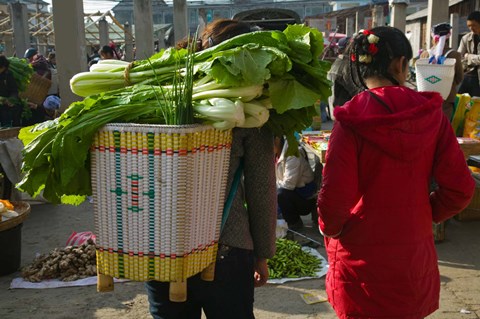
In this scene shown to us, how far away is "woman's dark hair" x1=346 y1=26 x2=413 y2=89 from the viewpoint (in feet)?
7.04

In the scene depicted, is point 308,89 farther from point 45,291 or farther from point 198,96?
point 45,291

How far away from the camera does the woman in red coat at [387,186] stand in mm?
2039

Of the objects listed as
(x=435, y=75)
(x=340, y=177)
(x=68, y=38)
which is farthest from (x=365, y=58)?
(x=68, y=38)

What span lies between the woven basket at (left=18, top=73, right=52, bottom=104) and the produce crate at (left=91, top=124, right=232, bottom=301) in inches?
344

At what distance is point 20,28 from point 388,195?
19.0 meters

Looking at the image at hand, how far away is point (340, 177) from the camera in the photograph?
2.04m

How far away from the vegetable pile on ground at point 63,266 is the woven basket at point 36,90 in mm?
5725

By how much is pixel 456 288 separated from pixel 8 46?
2056 centimetres

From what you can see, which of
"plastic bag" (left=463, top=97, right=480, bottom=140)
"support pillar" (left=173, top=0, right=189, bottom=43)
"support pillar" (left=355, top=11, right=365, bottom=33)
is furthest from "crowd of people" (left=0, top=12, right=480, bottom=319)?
"support pillar" (left=355, top=11, right=365, bottom=33)

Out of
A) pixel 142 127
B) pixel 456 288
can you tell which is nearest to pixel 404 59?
pixel 142 127

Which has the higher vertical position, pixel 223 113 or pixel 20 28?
pixel 20 28

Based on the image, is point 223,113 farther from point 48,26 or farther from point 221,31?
point 48,26

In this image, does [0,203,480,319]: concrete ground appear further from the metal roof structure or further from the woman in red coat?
the metal roof structure

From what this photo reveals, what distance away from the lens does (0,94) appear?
8.22 m
